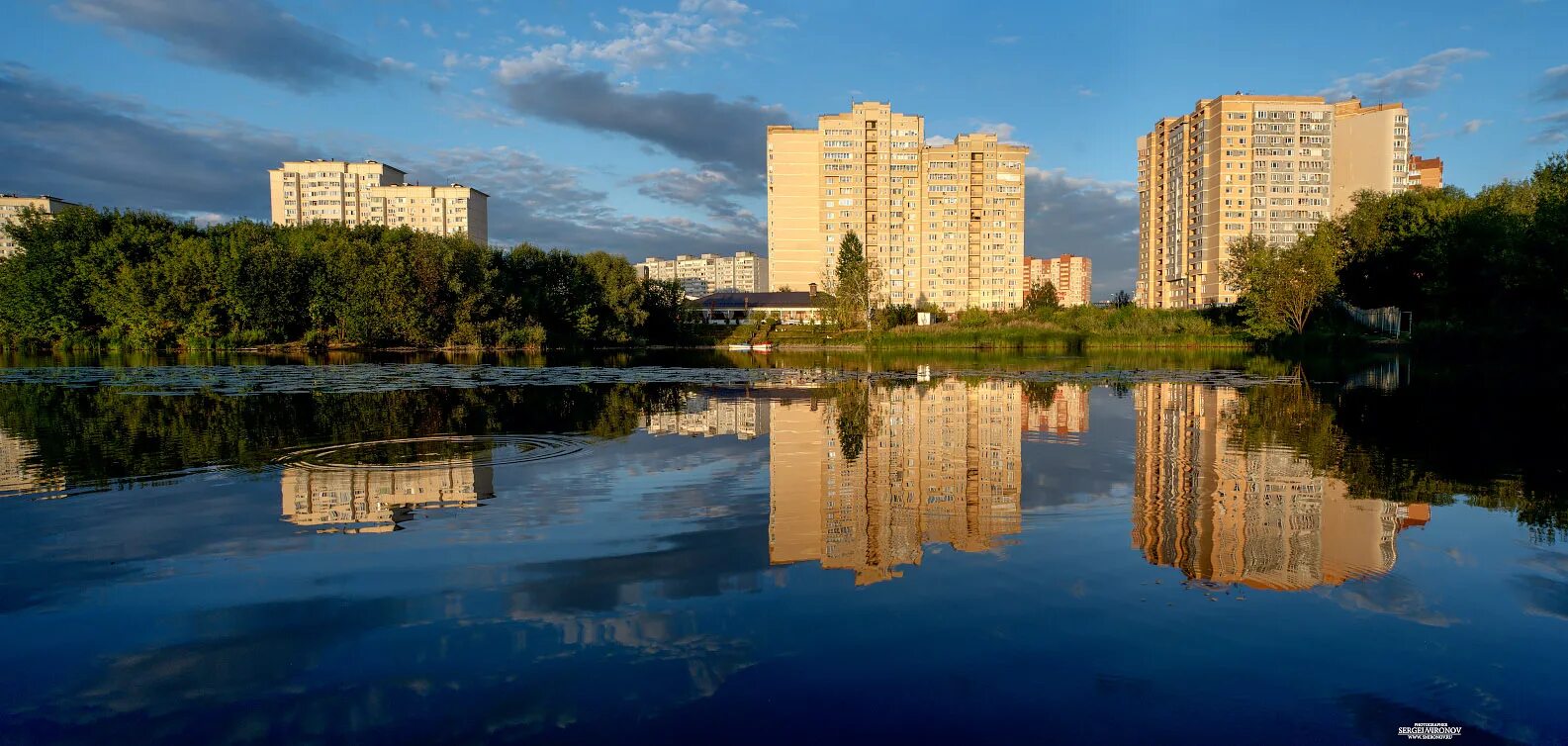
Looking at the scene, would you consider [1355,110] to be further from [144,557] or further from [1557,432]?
[144,557]

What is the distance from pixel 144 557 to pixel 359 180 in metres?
184

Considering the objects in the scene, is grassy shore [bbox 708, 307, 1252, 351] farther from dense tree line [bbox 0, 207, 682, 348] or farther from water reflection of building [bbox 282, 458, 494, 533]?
water reflection of building [bbox 282, 458, 494, 533]

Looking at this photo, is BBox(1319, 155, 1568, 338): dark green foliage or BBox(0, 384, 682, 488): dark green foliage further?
BBox(1319, 155, 1568, 338): dark green foliage

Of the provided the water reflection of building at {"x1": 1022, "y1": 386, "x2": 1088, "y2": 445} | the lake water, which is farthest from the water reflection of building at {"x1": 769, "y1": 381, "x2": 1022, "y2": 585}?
the water reflection of building at {"x1": 1022, "y1": 386, "x2": 1088, "y2": 445}

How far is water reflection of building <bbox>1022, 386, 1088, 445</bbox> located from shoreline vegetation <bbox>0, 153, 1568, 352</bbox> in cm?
3949

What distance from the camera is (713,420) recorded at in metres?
18.4

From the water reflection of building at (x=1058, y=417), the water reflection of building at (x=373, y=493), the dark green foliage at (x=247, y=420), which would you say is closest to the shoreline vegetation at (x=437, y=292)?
the water reflection of building at (x=1058, y=417)

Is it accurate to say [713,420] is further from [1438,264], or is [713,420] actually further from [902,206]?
[902,206]

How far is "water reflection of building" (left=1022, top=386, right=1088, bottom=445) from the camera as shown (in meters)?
15.4

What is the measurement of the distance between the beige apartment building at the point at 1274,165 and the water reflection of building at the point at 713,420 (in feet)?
382

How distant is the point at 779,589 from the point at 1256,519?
5590mm

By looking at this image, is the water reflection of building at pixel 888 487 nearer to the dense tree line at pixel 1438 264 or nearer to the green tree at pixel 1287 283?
the dense tree line at pixel 1438 264

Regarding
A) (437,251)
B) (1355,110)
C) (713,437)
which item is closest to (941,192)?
(1355,110)

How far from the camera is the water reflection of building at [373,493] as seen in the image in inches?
339
